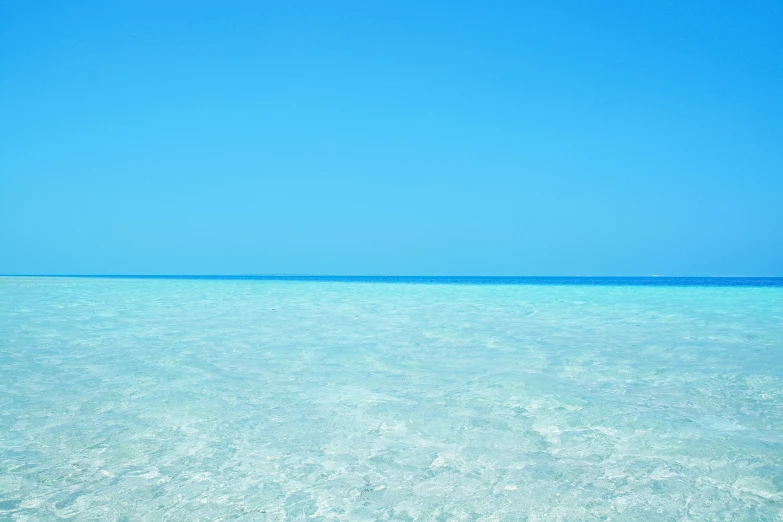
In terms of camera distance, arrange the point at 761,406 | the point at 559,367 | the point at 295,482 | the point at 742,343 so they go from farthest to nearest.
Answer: the point at 742,343 < the point at 559,367 < the point at 761,406 < the point at 295,482

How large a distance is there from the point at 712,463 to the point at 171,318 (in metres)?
5.71

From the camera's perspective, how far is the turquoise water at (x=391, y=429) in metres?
1.39

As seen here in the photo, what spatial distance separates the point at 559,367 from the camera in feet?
10.4

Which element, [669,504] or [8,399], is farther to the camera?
[8,399]

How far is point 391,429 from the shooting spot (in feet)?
6.57

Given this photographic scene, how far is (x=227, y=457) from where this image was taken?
67.0 inches

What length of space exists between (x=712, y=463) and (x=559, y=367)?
1527mm

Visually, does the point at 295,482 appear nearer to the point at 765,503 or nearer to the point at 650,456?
the point at 650,456

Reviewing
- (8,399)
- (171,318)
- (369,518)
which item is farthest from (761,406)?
(171,318)

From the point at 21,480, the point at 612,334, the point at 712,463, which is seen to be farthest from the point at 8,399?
the point at 612,334

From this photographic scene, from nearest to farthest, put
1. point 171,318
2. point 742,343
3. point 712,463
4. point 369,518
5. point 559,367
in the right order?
point 369,518 → point 712,463 → point 559,367 → point 742,343 → point 171,318

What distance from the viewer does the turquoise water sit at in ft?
4.57

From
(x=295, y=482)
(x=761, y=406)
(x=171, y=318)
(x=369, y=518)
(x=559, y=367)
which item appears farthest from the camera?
(x=171, y=318)

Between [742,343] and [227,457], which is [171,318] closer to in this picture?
[227,457]
